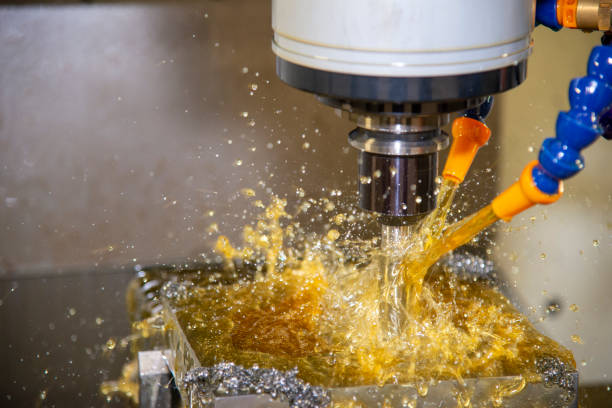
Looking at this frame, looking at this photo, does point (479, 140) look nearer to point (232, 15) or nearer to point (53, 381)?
point (232, 15)

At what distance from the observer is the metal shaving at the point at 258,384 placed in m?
0.70

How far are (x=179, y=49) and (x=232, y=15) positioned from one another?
0.08m

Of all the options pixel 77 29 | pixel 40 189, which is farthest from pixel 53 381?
pixel 77 29

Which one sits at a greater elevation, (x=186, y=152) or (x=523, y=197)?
(x=523, y=197)

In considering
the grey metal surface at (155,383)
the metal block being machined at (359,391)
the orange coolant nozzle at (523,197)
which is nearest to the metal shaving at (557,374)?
the metal block being machined at (359,391)

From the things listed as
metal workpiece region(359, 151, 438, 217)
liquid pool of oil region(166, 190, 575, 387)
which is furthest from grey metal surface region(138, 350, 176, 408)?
metal workpiece region(359, 151, 438, 217)

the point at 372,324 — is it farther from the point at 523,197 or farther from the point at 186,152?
the point at 186,152

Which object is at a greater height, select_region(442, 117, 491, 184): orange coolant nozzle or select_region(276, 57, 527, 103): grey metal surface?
select_region(276, 57, 527, 103): grey metal surface

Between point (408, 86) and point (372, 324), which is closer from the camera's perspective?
point (408, 86)

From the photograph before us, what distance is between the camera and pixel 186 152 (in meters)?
1.12

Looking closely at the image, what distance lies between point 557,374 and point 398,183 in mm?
250

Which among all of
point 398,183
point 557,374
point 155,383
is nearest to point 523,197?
point 398,183

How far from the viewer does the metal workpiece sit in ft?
2.14

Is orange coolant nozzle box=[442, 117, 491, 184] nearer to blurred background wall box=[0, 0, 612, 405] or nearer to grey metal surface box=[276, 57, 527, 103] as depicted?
grey metal surface box=[276, 57, 527, 103]
